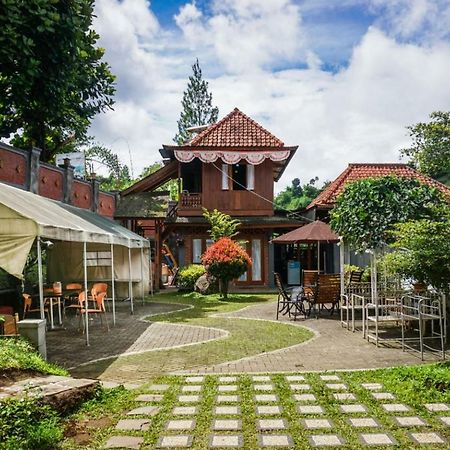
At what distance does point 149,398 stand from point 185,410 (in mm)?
608

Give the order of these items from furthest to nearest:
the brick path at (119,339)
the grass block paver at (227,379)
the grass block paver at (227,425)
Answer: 1. the brick path at (119,339)
2. the grass block paver at (227,379)
3. the grass block paver at (227,425)

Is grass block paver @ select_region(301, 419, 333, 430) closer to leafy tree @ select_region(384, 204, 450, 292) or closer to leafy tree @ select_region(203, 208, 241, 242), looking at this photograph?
leafy tree @ select_region(384, 204, 450, 292)

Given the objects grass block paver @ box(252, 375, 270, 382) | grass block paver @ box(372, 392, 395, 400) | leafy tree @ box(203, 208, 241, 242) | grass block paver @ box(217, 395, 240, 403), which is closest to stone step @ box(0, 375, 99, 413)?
grass block paver @ box(217, 395, 240, 403)

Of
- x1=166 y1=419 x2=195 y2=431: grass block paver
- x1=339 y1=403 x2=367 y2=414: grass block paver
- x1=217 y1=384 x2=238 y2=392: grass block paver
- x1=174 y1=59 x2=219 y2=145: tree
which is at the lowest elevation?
x1=217 y1=384 x2=238 y2=392: grass block paver

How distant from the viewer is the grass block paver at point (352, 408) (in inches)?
180

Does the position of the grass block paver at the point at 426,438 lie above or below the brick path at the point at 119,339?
above

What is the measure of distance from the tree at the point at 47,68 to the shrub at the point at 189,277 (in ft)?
21.7

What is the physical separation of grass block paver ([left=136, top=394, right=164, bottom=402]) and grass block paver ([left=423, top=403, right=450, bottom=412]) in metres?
2.81

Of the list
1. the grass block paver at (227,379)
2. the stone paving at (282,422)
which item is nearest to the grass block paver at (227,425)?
the stone paving at (282,422)

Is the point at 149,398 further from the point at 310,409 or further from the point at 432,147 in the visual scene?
the point at 432,147

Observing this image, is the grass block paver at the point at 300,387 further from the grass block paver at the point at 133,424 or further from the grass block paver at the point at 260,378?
the grass block paver at the point at 133,424

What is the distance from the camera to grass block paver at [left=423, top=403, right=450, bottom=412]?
15.0ft

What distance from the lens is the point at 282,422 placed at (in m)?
4.32

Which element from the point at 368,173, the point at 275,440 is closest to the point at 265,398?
the point at 275,440
